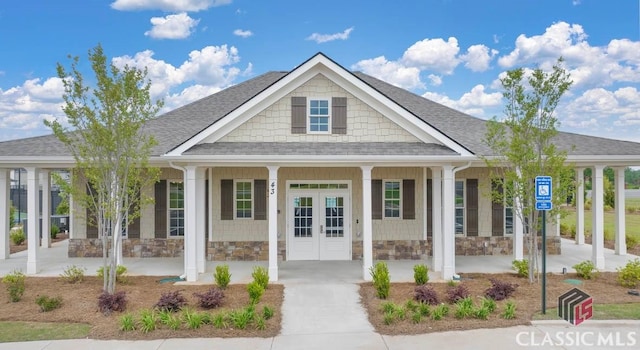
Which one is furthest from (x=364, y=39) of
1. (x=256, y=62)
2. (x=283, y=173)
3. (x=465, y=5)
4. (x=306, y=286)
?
(x=306, y=286)

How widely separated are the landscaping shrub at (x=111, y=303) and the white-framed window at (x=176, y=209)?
249 inches

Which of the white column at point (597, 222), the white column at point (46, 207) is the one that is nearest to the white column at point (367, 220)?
the white column at point (597, 222)

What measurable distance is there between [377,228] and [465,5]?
1056 cm

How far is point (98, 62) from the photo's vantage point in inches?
364

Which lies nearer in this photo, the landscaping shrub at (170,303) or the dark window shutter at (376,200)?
the landscaping shrub at (170,303)

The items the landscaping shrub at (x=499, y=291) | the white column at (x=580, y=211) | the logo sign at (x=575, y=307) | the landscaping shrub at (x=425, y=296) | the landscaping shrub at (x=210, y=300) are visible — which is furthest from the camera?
the white column at (x=580, y=211)

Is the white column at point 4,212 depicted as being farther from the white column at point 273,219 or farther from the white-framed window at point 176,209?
the white column at point 273,219

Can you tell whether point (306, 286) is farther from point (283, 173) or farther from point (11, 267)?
point (11, 267)

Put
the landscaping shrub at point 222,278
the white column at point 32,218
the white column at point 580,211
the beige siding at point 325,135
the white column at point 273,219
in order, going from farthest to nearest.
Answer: the white column at point 580,211 < the white column at point 32,218 < the beige siding at point 325,135 < the white column at point 273,219 < the landscaping shrub at point 222,278

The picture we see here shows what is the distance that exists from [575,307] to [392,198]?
22.1 feet

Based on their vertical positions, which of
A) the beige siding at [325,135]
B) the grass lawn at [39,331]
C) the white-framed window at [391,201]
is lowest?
the grass lawn at [39,331]

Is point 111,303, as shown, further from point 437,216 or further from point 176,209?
point 437,216

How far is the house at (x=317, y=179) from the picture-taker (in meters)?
11.4

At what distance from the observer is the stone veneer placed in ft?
48.8
